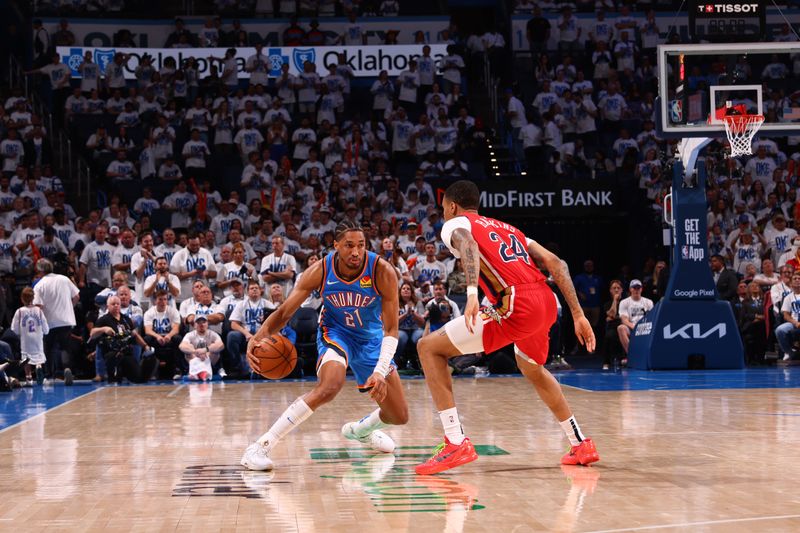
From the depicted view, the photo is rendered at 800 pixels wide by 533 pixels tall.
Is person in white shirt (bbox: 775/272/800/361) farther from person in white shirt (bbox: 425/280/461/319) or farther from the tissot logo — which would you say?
person in white shirt (bbox: 425/280/461/319)

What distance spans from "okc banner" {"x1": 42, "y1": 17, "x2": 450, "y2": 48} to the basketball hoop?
490 inches

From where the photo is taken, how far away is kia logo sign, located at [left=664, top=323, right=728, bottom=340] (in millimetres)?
16406

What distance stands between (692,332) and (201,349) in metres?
7.75

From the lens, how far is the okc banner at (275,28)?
2484cm

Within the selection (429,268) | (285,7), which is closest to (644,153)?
(429,268)

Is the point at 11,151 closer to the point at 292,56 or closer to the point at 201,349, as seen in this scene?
the point at 201,349

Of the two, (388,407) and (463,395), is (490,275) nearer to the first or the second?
(388,407)

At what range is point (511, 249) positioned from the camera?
22.5 feet

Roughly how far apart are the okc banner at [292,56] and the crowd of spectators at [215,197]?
38cm

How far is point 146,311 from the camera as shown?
16.3 metres

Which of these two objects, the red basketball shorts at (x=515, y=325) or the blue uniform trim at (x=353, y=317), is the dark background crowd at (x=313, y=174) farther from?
the red basketball shorts at (x=515, y=325)

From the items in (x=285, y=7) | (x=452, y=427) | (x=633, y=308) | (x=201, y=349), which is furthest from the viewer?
(x=285, y=7)

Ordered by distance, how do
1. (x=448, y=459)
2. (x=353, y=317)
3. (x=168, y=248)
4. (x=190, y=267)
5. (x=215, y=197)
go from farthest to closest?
(x=215, y=197) → (x=168, y=248) → (x=190, y=267) → (x=353, y=317) → (x=448, y=459)

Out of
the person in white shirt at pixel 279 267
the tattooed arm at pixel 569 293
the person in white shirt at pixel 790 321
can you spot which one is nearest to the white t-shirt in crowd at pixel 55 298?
the person in white shirt at pixel 279 267
